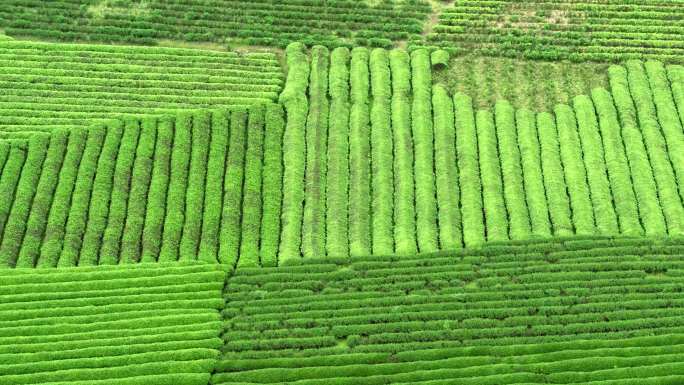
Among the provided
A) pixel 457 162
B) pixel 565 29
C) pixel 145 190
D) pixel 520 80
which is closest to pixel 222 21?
pixel 145 190

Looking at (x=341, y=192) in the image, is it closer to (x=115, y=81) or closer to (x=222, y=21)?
(x=115, y=81)

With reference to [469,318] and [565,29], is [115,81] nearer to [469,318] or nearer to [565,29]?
[469,318]

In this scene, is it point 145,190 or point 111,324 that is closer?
point 111,324

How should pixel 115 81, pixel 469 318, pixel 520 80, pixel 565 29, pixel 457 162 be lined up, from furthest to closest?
pixel 565 29
pixel 520 80
pixel 115 81
pixel 457 162
pixel 469 318

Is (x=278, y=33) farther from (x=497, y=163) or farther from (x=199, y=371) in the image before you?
(x=199, y=371)

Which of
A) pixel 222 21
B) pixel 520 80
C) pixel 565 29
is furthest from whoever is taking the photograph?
pixel 222 21

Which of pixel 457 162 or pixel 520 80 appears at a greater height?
pixel 520 80

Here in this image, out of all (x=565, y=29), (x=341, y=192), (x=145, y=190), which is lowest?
(x=341, y=192)
